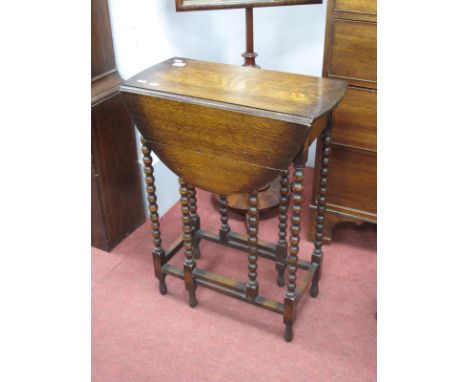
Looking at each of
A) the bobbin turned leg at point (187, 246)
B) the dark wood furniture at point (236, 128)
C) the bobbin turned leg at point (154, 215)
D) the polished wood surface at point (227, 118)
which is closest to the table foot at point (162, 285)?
the bobbin turned leg at point (154, 215)

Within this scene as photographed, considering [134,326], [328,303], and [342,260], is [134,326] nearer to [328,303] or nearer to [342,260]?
[328,303]

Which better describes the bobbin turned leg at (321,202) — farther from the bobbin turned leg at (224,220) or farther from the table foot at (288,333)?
the bobbin turned leg at (224,220)

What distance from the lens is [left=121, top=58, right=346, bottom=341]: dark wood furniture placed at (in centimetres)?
145

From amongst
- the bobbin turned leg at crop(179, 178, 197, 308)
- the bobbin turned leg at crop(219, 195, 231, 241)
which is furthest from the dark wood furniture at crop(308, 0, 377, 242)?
the bobbin turned leg at crop(179, 178, 197, 308)

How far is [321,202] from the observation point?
1.85m

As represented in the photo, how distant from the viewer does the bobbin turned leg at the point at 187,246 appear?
70.1 inches

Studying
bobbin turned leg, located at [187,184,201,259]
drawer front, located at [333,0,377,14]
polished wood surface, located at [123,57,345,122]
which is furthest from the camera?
bobbin turned leg, located at [187,184,201,259]

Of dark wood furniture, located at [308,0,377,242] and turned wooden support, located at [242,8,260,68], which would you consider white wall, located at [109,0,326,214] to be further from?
dark wood furniture, located at [308,0,377,242]

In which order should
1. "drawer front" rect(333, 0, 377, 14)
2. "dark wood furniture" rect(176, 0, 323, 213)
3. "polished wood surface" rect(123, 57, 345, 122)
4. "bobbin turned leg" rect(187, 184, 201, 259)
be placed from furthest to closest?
"bobbin turned leg" rect(187, 184, 201, 259), "dark wood furniture" rect(176, 0, 323, 213), "drawer front" rect(333, 0, 377, 14), "polished wood surface" rect(123, 57, 345, 122)

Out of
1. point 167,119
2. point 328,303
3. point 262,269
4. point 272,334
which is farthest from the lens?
point 262,269

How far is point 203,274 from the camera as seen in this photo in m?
1.92
